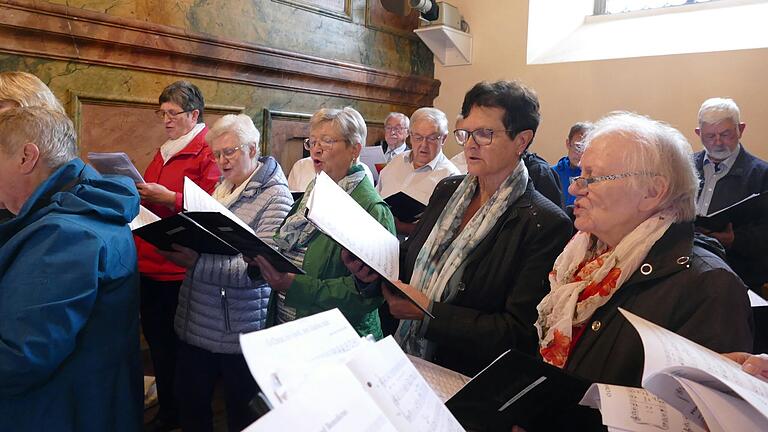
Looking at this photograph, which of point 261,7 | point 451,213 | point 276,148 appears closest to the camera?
point 451,213

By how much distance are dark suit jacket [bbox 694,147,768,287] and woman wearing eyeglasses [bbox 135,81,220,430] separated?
244cm

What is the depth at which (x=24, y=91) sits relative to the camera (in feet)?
6.60

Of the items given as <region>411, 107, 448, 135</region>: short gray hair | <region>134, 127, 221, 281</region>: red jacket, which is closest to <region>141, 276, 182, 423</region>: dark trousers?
<region>134, 127, 221, 281</region>: red jacket

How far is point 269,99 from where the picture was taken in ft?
14.8

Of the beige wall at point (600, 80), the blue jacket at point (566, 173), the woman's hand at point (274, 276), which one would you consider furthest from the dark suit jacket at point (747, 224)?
the woman's hand at point (274, 276)

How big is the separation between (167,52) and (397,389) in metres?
3.58

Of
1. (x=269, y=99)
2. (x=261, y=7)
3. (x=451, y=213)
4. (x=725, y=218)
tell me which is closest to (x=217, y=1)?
(x=261, y=7)

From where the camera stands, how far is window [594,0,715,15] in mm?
5023

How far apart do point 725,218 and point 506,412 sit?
1844 mm

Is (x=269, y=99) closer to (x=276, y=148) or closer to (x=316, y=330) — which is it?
(x=276, y=148)

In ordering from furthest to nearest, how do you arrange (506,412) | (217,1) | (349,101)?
(349,101) < (217,1) < (506,412)

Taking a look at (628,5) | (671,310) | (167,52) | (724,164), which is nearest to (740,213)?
(724,164)

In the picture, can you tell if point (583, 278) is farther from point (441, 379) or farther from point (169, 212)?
point (169, 212)

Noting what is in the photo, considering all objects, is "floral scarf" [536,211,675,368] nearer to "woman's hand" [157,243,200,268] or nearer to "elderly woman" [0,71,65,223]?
"woman's hand" [157,243,200,268]
